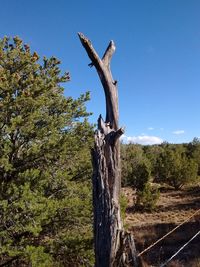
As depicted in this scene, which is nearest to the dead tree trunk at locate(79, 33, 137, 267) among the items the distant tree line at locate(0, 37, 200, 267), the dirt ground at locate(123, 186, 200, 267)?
the distant tree line at locate(0, 37, 200, 267)

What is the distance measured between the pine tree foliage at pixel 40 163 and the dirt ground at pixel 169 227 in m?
2.20

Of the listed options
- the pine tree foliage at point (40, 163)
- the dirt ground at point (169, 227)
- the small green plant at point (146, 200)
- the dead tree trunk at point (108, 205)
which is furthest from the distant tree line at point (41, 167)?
the small green plant at point (146, 200)

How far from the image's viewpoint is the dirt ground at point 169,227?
509 inches

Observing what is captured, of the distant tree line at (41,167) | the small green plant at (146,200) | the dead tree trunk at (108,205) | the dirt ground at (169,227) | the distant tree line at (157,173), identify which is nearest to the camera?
the dead tree trunk at (108,205)

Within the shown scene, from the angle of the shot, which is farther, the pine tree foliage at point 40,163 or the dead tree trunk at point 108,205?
the pine tree foliage at point 40,163

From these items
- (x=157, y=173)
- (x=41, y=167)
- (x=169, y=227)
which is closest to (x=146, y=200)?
(x=169, y=227)

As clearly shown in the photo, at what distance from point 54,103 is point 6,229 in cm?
456

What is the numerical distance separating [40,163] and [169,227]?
11444 mm

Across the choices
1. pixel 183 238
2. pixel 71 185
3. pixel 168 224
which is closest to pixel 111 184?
pixel 71 185

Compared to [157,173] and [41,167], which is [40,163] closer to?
[41,167]

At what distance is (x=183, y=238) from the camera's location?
1608cm

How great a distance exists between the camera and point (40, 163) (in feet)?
34.3

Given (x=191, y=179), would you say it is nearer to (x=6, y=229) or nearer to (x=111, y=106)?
(x=6, y=229)

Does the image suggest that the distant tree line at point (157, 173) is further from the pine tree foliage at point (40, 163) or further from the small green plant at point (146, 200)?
the pine tree foliage at point (40, 163)
